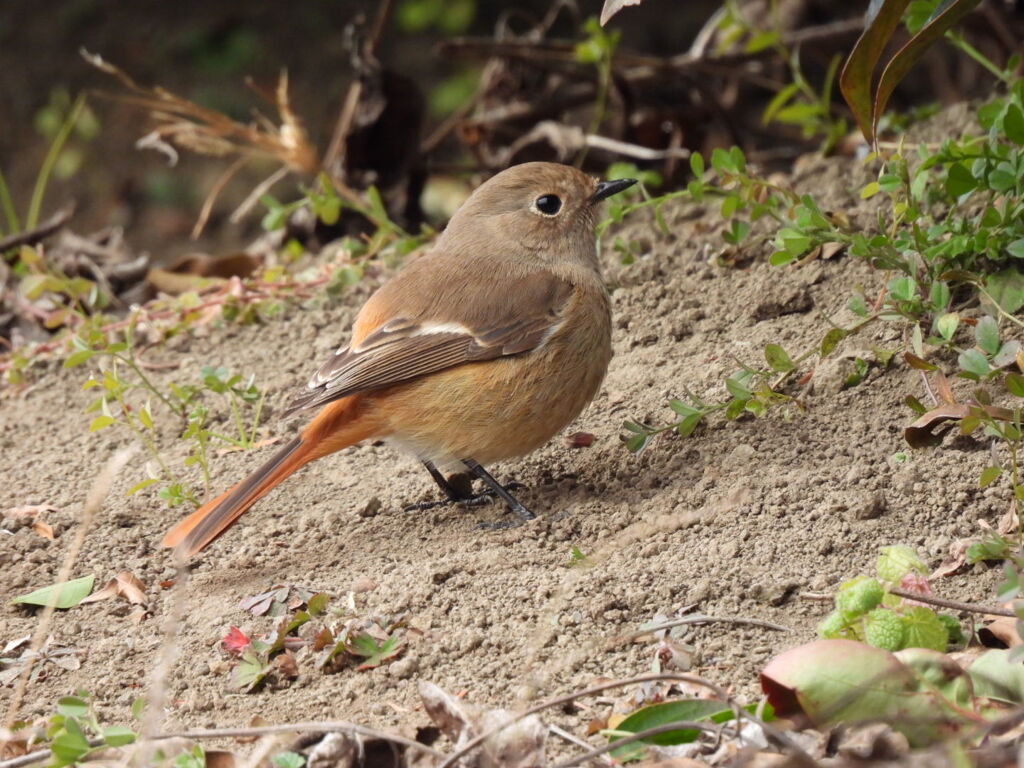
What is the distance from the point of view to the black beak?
4695mm

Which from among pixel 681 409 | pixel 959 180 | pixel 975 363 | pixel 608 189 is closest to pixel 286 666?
pixel 681 409

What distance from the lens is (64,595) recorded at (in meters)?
3.73

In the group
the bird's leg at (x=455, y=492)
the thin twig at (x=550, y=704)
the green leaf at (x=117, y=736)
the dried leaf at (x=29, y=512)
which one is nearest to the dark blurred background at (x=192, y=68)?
the dried leaf at (x=29, y=512)

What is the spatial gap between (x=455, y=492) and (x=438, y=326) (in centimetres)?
57

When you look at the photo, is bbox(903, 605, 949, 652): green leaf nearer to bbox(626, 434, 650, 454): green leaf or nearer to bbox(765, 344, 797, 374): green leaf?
bbox(765, 344, 797, 374): green leaf

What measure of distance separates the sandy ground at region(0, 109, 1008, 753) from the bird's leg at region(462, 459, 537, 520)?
57mm

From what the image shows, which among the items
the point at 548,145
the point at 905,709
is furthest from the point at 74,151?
the point at 905,709

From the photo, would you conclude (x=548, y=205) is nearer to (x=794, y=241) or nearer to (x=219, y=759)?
(x=794, y=241)

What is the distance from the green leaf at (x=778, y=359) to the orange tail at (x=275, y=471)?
1.25 meters

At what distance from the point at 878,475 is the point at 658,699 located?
1.13 meters

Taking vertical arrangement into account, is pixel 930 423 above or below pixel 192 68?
below

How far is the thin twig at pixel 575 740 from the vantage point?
2.60 metres

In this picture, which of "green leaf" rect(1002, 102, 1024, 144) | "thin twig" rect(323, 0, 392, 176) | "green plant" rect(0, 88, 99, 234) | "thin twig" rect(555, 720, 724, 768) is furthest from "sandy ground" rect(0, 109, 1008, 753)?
"green plant" rect(0, 88, 99, 234)

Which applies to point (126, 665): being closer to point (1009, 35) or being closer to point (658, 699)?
point (658, 699)
